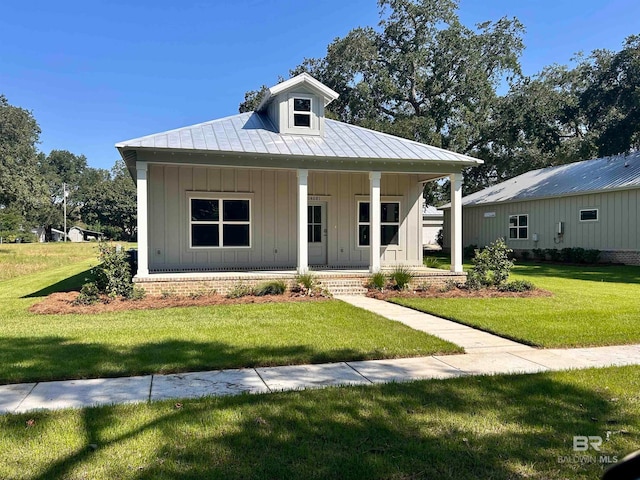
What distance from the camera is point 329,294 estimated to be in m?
11.2

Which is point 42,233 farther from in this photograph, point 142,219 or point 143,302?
point 143,302

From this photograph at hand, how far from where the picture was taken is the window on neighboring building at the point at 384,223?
1489 centimetres

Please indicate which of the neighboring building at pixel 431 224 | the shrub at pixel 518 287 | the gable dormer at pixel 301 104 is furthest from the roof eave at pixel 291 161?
the neighboring building at pixel 431 224

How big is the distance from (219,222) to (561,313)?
9.07 metres

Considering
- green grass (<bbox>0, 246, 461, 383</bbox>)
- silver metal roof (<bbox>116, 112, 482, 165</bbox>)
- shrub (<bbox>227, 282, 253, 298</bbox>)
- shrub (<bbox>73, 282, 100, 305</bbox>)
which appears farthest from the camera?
silver metal roof (<bbox>116, 112, 482, 165</bbox>)

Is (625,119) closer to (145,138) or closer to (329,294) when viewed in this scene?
(329,294)

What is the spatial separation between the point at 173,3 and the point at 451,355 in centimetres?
1508

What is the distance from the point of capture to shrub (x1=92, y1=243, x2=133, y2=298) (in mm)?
10094

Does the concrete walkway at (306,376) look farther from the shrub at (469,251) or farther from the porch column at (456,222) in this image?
the shrub at (469,251)

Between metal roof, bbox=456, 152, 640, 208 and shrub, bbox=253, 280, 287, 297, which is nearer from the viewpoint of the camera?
shrub, bbox=253, 280, 287, 297

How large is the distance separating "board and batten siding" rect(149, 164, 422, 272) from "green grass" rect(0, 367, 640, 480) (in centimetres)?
948

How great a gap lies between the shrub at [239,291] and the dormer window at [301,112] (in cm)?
504

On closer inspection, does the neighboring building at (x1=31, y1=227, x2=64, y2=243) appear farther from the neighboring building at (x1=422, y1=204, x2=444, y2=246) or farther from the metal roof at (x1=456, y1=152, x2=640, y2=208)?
the metal roof at (x1=456, y1=152, x2=640, y2=208)

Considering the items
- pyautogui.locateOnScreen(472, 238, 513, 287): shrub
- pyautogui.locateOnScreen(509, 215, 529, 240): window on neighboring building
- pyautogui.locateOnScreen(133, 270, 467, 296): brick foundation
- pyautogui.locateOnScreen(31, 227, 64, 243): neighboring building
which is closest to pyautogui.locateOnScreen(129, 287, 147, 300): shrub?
pyautogui.locateOnScreen(133, 270, 467, 296): brick foundation
